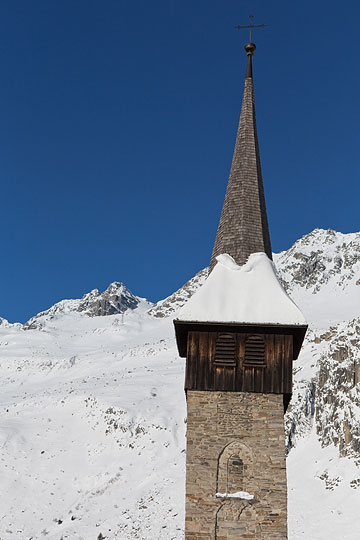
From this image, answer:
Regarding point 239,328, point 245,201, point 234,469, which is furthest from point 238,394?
point 245,201

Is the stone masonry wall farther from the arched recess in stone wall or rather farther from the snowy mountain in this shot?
the snowy mountain

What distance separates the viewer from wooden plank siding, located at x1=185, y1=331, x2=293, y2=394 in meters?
17.2

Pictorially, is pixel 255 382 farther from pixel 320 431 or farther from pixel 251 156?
pixel 320 431

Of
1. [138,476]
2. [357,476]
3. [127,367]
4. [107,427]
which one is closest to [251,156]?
[357,476]

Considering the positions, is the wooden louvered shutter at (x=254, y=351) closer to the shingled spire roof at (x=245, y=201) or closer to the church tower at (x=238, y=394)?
the church tower at (x=238, y=394)

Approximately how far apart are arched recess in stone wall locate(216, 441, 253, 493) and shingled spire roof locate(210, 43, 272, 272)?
6.29 metres

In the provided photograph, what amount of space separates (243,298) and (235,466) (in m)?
5.13

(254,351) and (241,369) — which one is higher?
(254,351)

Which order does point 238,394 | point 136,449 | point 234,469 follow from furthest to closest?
point 136,449 → point 238,394 → point 234,469

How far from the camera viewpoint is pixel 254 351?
17.6 m

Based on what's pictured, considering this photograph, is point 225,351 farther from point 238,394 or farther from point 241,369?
point 238,394

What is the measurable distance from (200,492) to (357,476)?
26273 mm

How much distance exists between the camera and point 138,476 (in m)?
43.2

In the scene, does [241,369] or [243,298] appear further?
[243,298]
